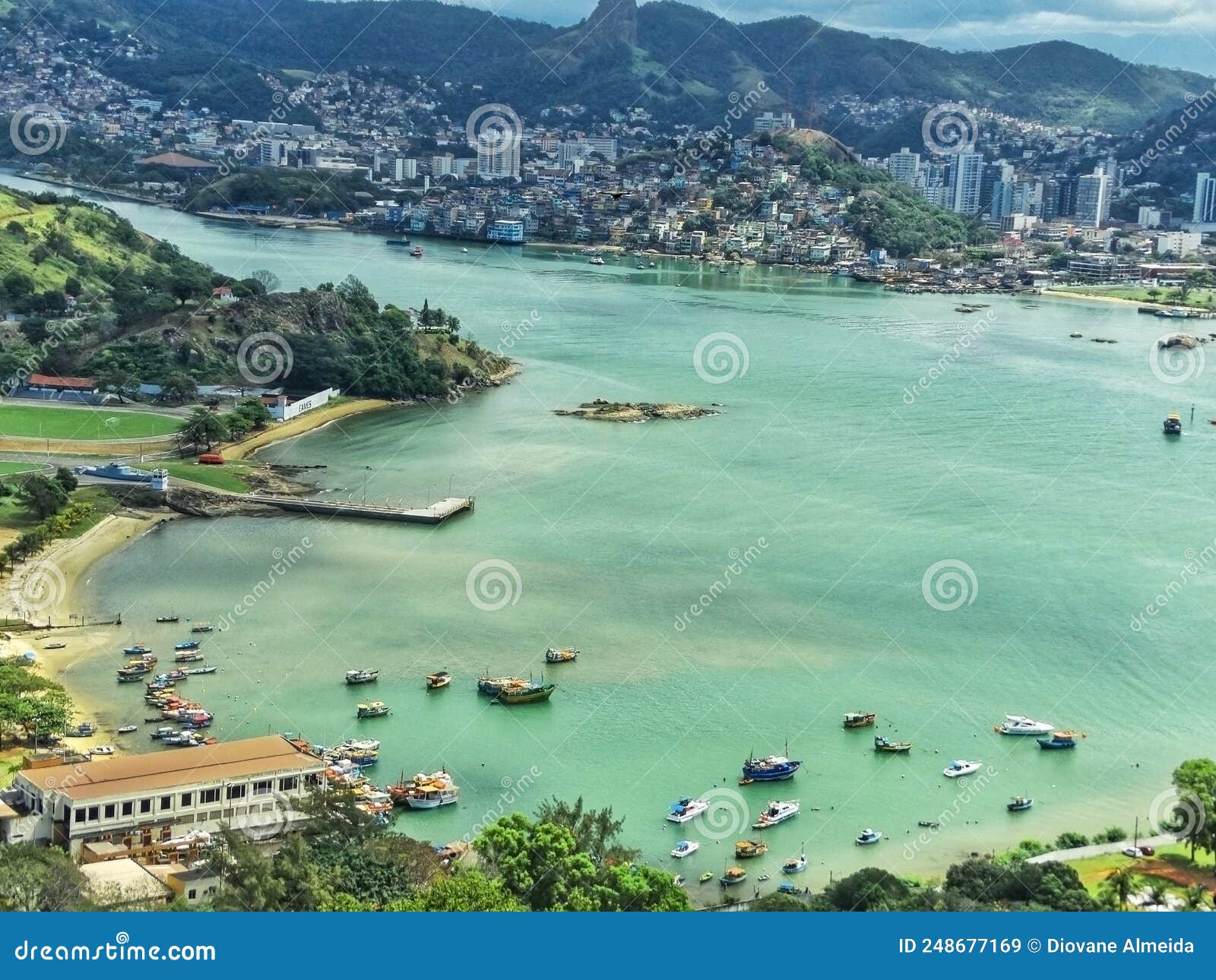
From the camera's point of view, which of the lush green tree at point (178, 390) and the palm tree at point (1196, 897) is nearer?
the palm tree at point (1196, 897)

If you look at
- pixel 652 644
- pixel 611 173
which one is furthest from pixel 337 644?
pixel 611 173

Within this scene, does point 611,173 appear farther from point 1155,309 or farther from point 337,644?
point 337,644

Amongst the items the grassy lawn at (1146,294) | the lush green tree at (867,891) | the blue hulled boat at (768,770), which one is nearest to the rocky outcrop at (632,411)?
the blue hulled boat at (768,770)

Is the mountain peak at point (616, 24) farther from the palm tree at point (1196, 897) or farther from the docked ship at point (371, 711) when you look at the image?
the palm tree at point (1196, 897)

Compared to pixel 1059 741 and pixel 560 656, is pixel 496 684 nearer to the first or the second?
pixel 560 656

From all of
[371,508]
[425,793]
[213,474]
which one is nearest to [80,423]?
[213,474]

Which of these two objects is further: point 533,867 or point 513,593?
point 513,593

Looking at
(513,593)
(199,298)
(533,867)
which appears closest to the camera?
(533,867)
